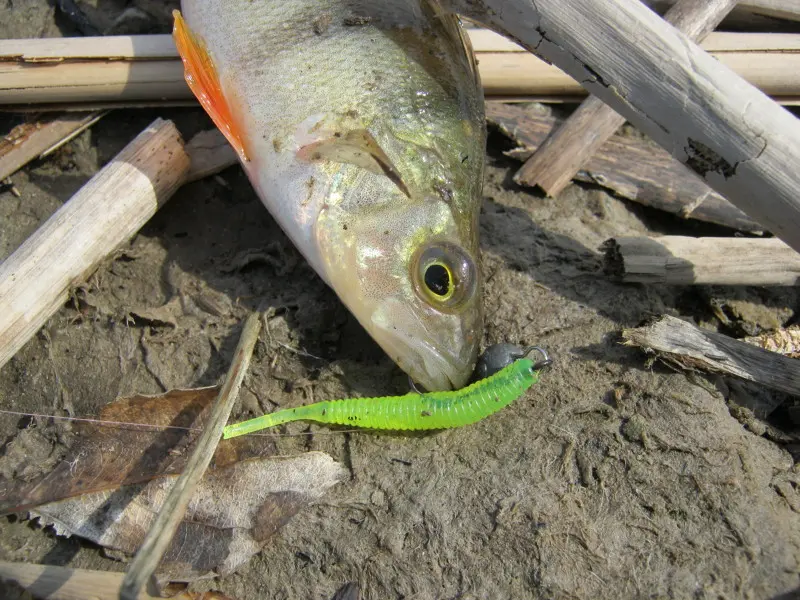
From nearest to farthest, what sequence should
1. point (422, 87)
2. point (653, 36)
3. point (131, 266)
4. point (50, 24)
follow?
point (653, 36) < point (422, 87) < point (131, 266) < point (50, 24)

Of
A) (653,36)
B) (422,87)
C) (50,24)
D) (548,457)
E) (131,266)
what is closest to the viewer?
(653,36)

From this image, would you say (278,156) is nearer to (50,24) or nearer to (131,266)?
(131,266)

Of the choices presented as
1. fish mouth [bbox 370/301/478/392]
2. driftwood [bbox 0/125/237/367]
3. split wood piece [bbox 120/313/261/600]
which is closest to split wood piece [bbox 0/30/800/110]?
driftwood [bbox 0/125/237/367]

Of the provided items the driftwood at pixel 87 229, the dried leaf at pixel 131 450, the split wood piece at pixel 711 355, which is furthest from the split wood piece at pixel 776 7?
the dried leaf at pixel 131 450

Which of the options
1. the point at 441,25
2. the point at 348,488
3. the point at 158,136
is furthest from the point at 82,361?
the point at 441,25

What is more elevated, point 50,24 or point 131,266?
point 50,24

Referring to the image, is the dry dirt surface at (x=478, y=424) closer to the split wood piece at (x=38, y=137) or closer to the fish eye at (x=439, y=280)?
the split wood piece at (x=38, y=137)
